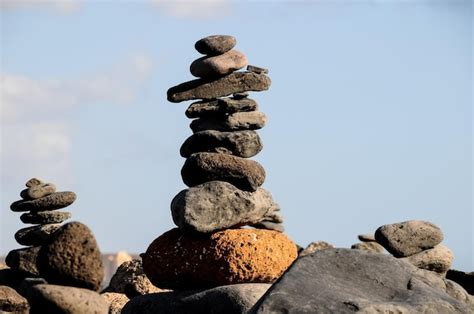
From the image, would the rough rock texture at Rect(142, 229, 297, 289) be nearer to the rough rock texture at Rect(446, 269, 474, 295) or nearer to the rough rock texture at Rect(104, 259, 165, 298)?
the rough rock texture at Rect(104, 259, 165, 298)

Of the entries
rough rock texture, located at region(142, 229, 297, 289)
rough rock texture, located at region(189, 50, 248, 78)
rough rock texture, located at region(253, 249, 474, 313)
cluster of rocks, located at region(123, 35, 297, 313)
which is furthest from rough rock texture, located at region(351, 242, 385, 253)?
rough rock texture, located at region(253, 249, 474, 313)

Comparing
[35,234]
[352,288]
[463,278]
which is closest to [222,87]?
[352,288]

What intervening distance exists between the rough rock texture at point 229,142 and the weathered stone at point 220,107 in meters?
0.43

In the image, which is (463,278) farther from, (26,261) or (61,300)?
(61,300)

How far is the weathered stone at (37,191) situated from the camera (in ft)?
68.2

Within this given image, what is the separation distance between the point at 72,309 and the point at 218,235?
3708 mm

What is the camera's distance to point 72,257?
36.9 ft

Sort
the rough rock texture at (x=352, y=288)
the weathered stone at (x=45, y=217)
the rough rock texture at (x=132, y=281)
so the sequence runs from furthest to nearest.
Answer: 1. the weathered stone at (x=45, y=217)
2. the rough rock texture at (x=132, y=281)
3. the rough rock texture at (x=352, y=288)

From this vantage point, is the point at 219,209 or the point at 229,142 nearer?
the point at 219,209

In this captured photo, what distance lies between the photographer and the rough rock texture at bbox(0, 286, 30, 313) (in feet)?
43.7

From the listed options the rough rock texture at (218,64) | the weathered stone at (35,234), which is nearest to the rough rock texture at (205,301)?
the rough rock texture at (218,64)

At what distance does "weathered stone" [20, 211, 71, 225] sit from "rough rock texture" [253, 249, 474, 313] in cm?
999

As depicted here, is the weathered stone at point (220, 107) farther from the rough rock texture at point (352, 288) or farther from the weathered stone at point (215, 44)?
the rough rock texture at point (352, 288)

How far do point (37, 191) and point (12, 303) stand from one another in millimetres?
7567
